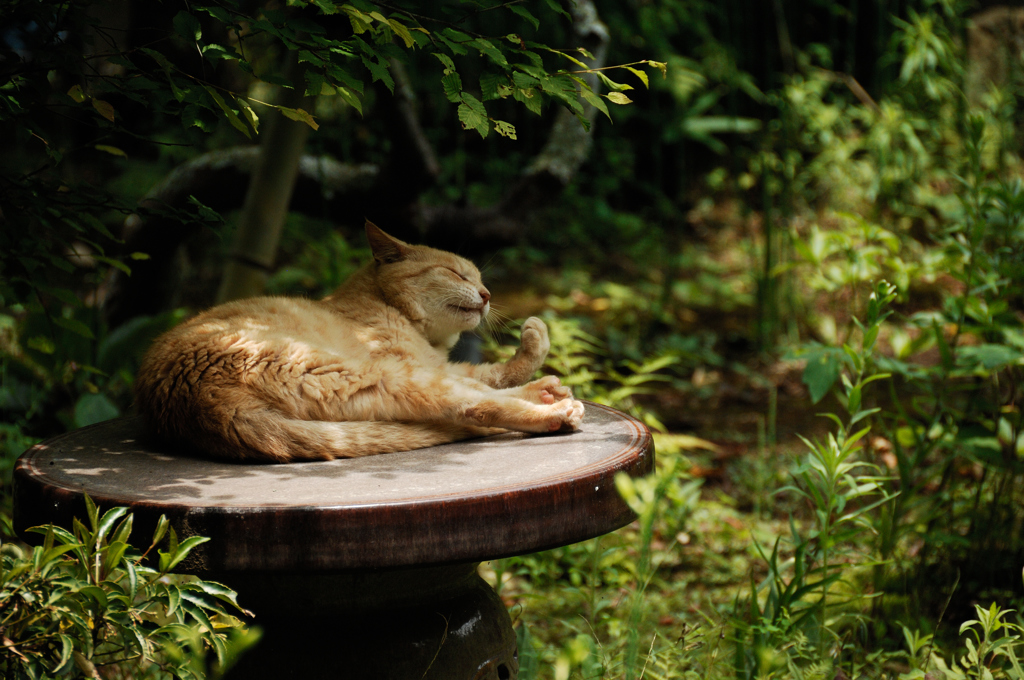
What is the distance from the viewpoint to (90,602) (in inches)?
41.9

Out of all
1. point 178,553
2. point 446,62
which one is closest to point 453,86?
point 446,62

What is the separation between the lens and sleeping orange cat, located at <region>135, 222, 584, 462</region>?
142 centimetres

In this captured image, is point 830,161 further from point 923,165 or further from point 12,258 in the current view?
point 12,258

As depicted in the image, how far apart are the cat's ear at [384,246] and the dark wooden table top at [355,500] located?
2.27 ft

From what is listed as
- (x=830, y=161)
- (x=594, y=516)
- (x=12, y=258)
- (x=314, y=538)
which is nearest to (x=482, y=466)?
(x=594, y=516)

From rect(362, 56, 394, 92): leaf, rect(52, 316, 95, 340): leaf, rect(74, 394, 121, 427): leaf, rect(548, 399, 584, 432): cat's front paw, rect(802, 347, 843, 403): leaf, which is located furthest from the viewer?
rect(74, 394, 121, 427): leaf

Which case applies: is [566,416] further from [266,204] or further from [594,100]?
[266,204]

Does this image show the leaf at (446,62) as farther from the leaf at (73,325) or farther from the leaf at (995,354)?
the leaf at (995,354)

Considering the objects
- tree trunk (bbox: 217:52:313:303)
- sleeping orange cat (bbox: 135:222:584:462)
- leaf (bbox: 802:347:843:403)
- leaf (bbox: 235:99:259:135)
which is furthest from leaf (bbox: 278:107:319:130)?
leaf (bbox: 802:347:843:403)

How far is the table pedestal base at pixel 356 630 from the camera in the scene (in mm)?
1430

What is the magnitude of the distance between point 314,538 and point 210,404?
0.45 meters

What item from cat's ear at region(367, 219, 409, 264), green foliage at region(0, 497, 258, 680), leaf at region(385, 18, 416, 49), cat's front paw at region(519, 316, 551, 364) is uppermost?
leaf at region(385, 18, 416, 49)

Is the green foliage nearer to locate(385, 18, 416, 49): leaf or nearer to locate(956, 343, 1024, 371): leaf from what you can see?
locate(385, 18, 416, 49): leaf

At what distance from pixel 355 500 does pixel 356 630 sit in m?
0.47
